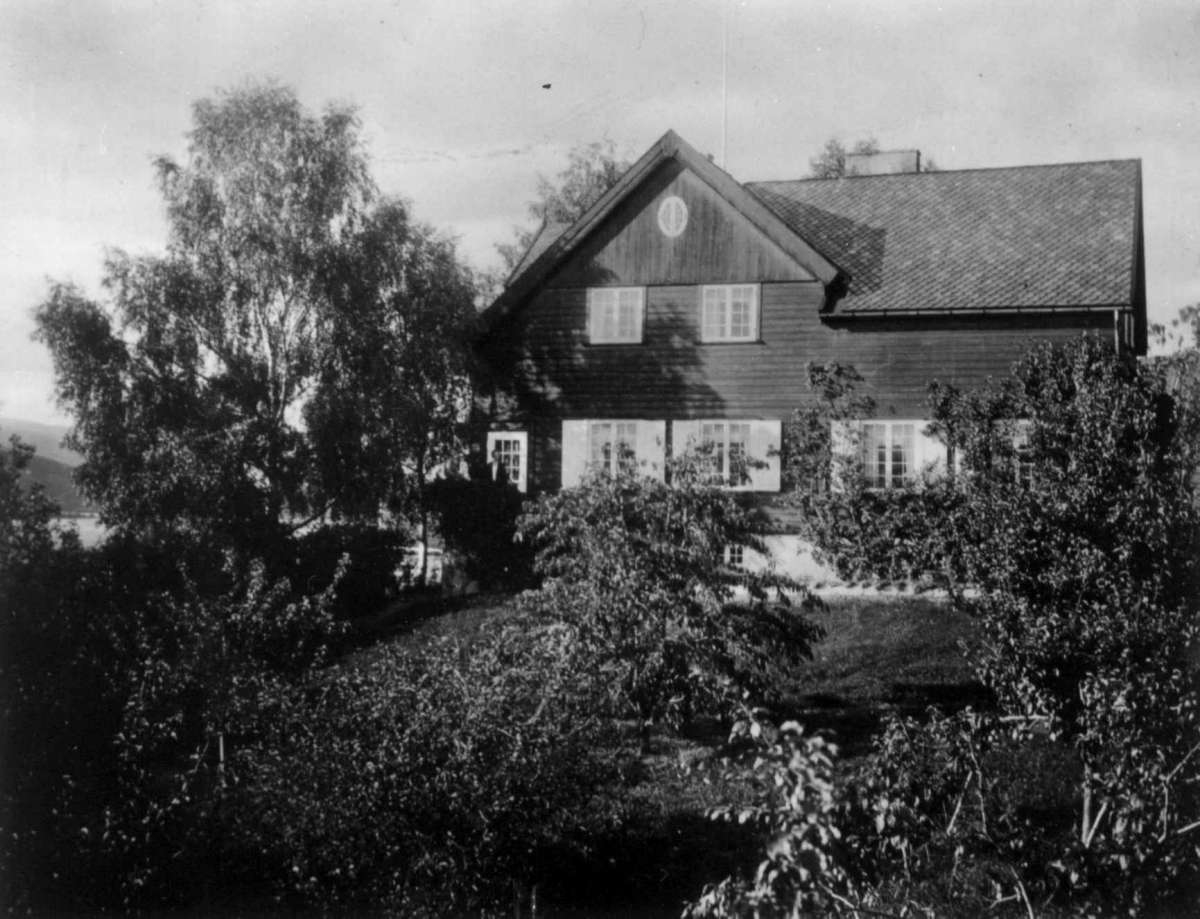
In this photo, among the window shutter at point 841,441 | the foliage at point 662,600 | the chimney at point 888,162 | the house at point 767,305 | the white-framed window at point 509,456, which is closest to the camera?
the foliage at point 662,600

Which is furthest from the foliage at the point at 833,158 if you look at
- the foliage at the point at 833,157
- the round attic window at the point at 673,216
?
the round attic window at the point at 673,216

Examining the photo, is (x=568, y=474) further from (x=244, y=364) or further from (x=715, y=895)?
(x=715, y=895)

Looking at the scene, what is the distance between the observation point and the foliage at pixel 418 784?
7.48 meters

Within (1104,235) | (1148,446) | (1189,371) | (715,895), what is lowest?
(715,895)

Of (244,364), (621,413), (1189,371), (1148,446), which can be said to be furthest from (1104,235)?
(244,364)

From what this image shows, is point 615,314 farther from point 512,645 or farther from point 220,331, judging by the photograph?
point 512,645

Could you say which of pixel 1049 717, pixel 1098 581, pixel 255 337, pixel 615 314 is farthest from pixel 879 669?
pixel 255 337

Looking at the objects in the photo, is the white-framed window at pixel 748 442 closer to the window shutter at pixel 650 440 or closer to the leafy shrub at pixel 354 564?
the window shutter at pixel 650 440

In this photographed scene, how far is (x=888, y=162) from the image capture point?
92.4 feet

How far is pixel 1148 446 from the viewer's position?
32.1 ft

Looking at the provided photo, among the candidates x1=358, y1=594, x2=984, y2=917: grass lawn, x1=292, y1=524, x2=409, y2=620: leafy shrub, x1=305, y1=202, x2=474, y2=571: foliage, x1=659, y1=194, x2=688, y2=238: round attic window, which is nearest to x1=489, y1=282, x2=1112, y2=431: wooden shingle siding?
x1=659, y1=194, x2=688, y2=238: round attic window

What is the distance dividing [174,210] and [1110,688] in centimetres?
1997

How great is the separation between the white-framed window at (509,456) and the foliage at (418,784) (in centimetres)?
1489

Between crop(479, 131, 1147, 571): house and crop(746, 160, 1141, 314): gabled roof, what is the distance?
0.05 meters
